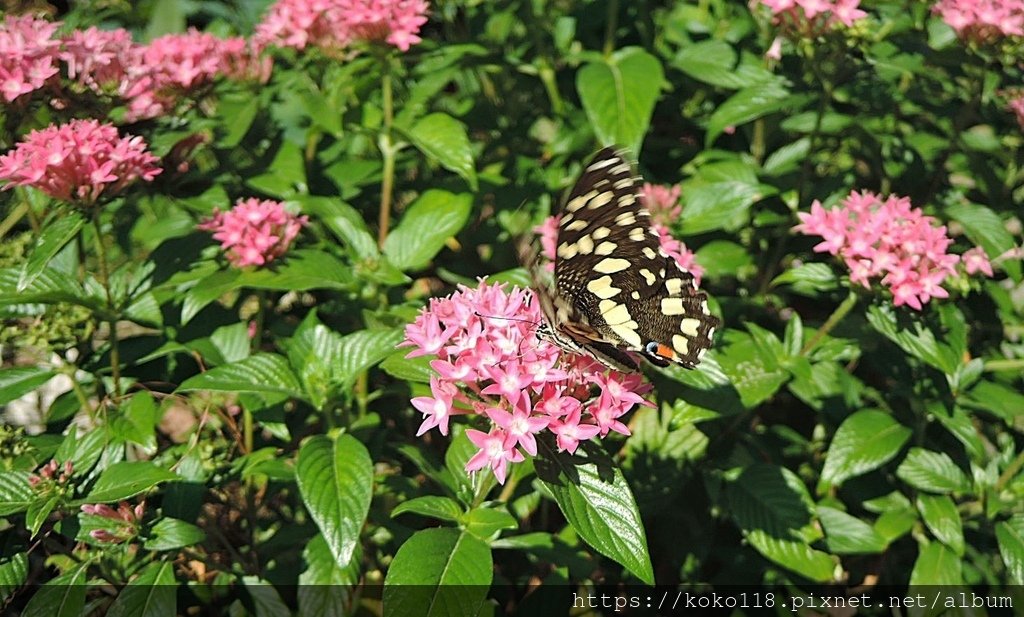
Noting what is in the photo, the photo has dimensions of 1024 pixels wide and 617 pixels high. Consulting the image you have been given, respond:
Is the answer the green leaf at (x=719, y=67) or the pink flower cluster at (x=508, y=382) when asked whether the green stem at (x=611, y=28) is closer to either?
the green leaf at (x=719, y=67)

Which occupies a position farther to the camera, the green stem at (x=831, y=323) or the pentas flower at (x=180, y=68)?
the pentas flower at (x=180, y=68)

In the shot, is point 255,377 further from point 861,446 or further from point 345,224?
point 861,446

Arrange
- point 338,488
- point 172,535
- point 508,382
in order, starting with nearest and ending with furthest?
point 508,382
point 338,488
point 172,535

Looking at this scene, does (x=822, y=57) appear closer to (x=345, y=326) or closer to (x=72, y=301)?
(x=345, y=326)

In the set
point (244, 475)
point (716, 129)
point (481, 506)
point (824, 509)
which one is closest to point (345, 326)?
point (244, 475)

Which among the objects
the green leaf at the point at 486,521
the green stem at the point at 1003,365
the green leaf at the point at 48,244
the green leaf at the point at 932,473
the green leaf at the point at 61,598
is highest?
the green leaf at the point at 48,244

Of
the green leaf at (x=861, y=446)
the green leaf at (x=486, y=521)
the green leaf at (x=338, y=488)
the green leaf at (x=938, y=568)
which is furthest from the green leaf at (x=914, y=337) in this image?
the green leaf at (x=338, y=488)

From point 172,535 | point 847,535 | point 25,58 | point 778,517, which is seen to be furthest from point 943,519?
point 25,58
